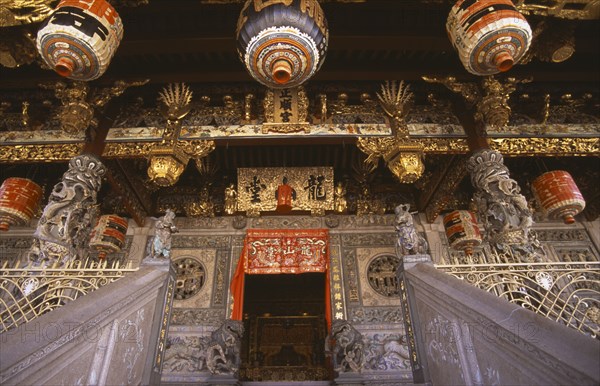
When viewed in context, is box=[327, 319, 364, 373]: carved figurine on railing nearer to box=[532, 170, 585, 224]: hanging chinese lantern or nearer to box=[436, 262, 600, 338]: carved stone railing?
Result: box=[436, 262, 600, 338]: carved stone railing

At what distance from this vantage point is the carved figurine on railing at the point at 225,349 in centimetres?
513

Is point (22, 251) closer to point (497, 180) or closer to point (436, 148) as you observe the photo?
point (436, 148)

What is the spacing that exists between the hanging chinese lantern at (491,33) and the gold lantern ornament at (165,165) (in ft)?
11.8

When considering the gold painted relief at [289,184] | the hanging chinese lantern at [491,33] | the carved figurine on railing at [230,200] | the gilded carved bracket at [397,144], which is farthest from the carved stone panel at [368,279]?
the hanging chinese lantern at [491,33]

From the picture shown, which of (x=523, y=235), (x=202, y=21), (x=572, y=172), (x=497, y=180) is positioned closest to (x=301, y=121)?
(x=202, y=21)

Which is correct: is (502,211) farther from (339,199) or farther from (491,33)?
(339,199)

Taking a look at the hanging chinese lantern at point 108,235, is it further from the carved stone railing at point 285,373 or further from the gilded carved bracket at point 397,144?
the gilded carved bracket at point 397,144

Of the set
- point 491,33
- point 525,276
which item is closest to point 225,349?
point 525,276

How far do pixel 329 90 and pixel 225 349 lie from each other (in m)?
4.09

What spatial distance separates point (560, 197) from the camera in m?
5.21

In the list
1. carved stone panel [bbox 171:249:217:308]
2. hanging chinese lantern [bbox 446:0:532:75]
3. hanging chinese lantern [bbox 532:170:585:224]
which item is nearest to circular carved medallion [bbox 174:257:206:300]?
carved stone panel [bbox 171:249:217:308]

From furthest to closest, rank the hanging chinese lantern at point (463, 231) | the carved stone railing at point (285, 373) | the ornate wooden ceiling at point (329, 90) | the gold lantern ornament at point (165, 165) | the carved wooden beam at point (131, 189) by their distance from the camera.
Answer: the carved stone railing at point (285, 373) → the hanging chinese lantern at point (463, 231) → the carved wooden beam at point (131, 189) → the gold lantern ornament at point (165, 165) → the ornate wooden ceiling at point (329, 90)

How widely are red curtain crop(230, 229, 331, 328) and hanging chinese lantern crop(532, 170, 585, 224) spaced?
3437mm

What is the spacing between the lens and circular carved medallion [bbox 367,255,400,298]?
6.23 m
